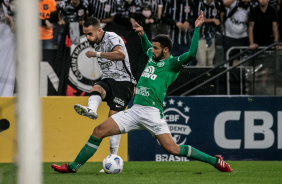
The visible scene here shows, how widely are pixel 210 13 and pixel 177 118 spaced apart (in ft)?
7.99

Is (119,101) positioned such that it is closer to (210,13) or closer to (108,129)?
(108,129)

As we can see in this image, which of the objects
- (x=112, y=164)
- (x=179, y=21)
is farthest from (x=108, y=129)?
(x=179, y=21)

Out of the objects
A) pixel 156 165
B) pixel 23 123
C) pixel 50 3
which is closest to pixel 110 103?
pixel 156 165

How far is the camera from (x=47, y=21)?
1107 centimetres

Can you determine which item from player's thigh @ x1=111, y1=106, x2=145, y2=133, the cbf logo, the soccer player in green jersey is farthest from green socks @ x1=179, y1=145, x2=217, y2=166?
the cbf logo

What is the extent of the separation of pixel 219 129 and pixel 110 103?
3162 mm

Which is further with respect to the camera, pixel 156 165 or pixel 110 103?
pixel 156 165

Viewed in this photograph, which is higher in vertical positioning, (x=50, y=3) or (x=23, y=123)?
(x=50, y=3)

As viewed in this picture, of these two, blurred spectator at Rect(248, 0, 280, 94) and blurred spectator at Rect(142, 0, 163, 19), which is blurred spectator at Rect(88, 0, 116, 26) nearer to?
blurred spectator at Rect(142, 0, 163, 19)

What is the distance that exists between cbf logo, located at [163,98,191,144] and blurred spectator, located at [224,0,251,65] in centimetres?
173

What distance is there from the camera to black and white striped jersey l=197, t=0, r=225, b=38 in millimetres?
11750

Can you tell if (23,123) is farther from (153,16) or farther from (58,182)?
(153,16)

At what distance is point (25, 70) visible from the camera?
11.9ft

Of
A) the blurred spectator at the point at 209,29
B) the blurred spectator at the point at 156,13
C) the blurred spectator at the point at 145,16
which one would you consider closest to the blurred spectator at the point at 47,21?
the blurred spectator at the point at 145,16
